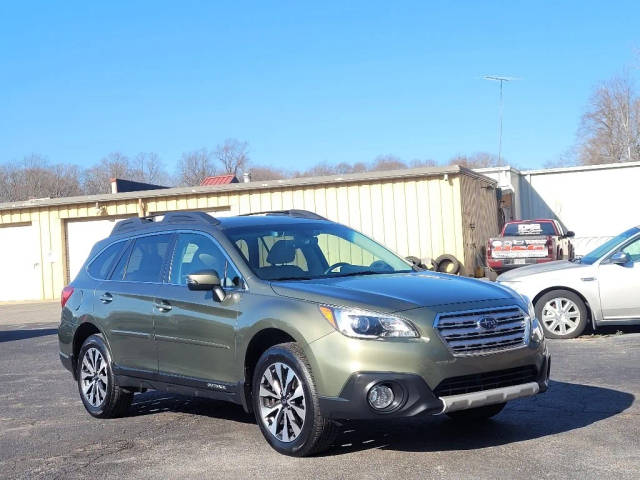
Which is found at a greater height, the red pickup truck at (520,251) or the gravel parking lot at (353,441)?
the red pickup truck at (520,251)

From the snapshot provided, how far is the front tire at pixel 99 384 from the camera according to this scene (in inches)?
294

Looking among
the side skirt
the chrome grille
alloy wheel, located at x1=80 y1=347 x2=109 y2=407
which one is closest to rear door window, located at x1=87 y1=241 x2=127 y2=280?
alloy wheel, located at x1=80 y1=347 x2=109 y2=407

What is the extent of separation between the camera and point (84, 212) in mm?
27609

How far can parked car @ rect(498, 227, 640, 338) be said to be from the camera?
11102mm

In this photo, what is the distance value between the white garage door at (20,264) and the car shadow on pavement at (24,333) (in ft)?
34.6

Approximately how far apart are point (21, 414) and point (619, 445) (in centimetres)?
524

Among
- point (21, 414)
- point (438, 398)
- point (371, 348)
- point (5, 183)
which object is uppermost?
point (5, 183)

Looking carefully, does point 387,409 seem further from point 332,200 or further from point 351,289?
point 332,200

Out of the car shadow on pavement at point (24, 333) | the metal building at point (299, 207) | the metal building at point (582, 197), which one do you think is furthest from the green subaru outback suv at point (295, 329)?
the metal building at point (582, 197)

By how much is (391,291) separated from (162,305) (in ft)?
6.79

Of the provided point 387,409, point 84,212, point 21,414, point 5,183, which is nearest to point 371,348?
point 387,409

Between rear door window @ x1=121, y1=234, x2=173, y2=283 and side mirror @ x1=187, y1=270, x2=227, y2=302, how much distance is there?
91 cm

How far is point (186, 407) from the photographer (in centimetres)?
799

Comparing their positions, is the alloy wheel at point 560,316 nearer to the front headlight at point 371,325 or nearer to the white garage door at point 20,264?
the front headlight at point 371,325
